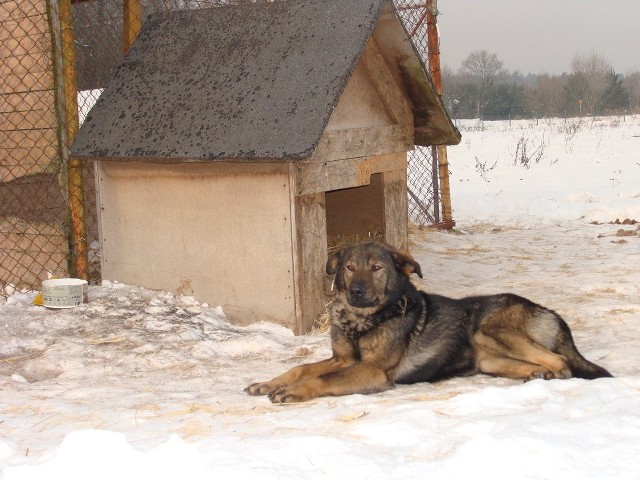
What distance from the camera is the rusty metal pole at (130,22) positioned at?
26.1 ft

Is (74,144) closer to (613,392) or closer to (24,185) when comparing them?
(24,185)

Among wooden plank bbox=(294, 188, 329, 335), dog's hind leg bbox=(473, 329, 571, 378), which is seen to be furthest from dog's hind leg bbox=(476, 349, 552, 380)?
wooden plank bbox=(294, 188, 329, 335)

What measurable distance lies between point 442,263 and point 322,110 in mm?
3664

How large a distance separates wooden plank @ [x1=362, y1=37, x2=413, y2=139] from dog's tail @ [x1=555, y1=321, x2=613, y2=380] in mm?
3027

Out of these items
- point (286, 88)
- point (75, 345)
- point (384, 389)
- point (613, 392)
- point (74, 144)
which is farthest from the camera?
point (74, 144)

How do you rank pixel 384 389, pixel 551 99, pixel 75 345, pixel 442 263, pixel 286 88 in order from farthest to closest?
pixel 551 99
pixel 442 263
pixel 286 88
pixel 75 345
pixel 384 389

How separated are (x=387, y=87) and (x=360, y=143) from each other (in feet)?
2.29

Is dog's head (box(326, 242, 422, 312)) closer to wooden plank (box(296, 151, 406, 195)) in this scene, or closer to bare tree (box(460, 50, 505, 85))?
wooden plank (box(296, 151, 406, 195))

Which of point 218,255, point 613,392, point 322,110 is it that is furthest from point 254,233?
point 613,392

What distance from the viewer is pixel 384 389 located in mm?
4789

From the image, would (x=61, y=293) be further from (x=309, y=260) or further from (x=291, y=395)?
(x=291, y=395)

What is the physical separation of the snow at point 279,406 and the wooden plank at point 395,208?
66 centimetres

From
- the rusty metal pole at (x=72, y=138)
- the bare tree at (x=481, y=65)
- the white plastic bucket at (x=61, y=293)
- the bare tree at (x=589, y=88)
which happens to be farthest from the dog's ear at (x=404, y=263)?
the bare tree at (x=481, y=65)

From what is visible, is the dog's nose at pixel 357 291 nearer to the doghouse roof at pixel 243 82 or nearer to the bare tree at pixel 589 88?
the doghouse roof at pixel 243 82
